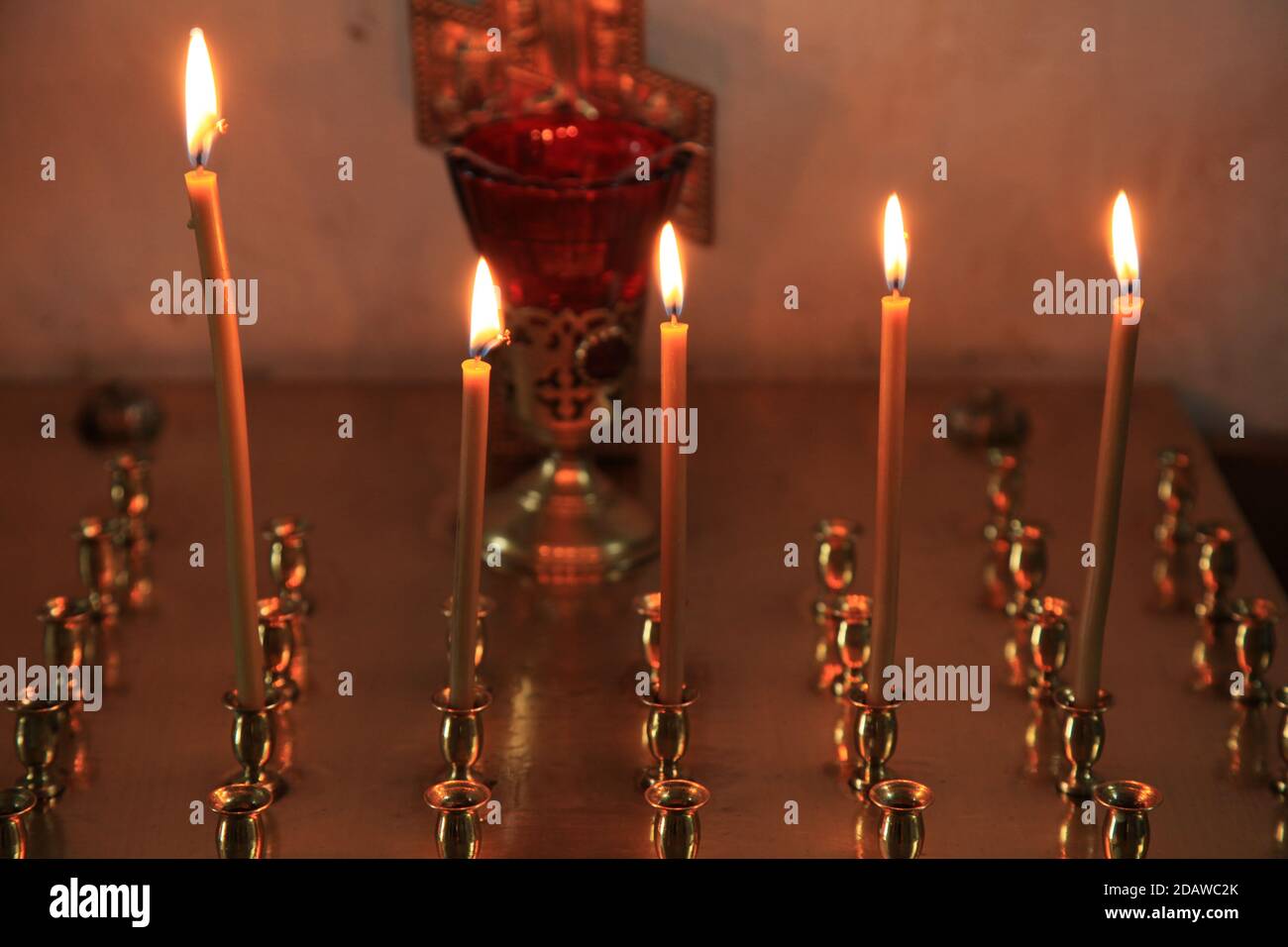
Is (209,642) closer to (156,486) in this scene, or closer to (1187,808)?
(156,486)

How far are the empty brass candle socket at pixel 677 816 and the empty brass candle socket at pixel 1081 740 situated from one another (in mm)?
157

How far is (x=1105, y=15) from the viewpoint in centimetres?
117

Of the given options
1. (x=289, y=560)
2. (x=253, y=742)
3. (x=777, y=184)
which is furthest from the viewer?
(x=777, y=184)

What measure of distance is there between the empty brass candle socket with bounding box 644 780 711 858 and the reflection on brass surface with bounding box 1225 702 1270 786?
24 cm

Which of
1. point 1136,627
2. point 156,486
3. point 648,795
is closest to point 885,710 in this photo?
point 648,795

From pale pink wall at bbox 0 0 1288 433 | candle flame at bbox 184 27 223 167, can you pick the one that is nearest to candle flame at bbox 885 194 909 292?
candle flame at bbox 184 27 223 167

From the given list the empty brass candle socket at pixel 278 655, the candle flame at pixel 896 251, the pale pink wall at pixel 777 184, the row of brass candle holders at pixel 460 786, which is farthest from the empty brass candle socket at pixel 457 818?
the pale pink wall at pixel 777 184

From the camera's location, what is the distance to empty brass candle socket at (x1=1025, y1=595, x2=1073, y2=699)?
2.77 feet

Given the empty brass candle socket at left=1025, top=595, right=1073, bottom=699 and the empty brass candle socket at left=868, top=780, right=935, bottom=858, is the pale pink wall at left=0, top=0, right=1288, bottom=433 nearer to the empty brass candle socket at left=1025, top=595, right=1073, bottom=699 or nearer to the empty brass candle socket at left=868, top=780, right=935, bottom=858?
the empty brass candle socket at left=1025, top=595, right=1073, bottom=699

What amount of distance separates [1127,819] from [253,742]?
14.0 inches

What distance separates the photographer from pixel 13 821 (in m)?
0.70

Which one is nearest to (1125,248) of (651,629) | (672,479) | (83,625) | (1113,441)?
(1113,441)

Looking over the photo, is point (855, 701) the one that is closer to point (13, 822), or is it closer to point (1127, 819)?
point (1127, 819)

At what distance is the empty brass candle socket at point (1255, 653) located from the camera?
2.75ft
